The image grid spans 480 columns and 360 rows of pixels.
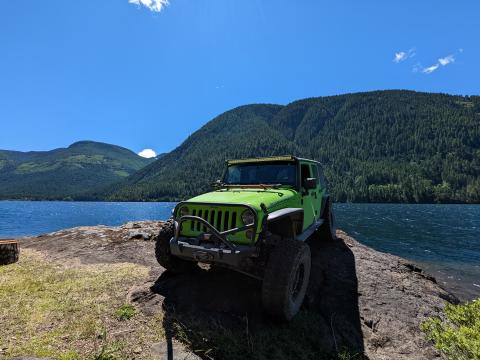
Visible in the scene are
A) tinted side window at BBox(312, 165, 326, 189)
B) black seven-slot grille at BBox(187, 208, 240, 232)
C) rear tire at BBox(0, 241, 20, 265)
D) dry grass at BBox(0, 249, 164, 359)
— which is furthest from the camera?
tinted side window at BBox(312, 165, 326, 189)

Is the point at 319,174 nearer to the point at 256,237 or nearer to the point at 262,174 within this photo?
the point at 262,174

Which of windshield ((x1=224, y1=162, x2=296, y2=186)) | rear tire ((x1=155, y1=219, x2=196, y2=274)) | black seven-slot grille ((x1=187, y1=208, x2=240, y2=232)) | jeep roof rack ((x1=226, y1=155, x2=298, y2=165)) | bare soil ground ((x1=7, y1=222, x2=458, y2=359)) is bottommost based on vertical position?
bare soil ground ((x1=7, y1=222, x2=458, y2=359))

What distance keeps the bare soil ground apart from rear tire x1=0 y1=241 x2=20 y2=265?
1.04 metres

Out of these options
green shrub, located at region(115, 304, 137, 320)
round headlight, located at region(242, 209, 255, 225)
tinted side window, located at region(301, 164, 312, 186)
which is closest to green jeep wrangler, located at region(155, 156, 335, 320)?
round headlight, located at region(242, 209, 255, 225)

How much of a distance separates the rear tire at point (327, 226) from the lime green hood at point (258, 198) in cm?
369

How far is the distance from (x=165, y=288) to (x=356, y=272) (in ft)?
17.3

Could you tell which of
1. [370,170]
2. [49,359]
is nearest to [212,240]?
[49,359]

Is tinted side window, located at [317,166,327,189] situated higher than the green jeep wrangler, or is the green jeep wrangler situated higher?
tinted side window, located at [317,166,327,189]

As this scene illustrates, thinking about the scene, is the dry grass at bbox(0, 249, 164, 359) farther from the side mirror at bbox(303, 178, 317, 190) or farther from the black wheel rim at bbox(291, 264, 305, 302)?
the side mirror at bbox(303, 178, 317, 190)

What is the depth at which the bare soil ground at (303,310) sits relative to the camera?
5.32 meters

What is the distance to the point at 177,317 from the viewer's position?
5.69m

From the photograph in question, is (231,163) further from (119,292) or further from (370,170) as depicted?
(370,170)

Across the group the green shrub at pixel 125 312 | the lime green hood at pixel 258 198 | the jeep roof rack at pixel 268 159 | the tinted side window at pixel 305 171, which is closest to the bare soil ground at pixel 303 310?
the green shrub at pixel 125 312

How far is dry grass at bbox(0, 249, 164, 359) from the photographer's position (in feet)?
15.5
